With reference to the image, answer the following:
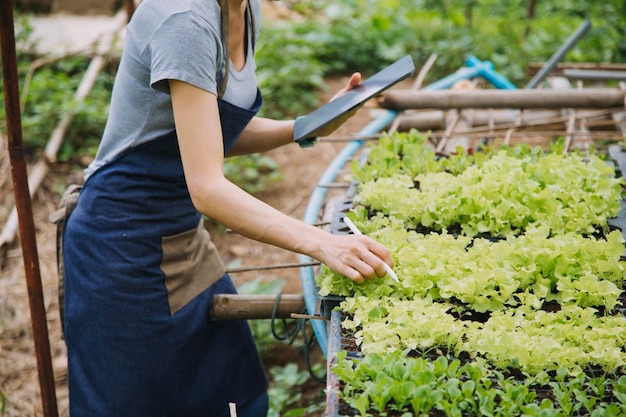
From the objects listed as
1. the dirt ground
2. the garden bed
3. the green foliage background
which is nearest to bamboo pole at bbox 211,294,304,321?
the garden bed

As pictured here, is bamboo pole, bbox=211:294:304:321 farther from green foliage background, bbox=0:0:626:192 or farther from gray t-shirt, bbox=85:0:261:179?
green foliage background, bbox=0:0:626:192

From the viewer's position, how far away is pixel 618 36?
831 centimetres

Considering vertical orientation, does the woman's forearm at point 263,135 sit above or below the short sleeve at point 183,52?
below

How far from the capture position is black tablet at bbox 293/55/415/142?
7.74 feet

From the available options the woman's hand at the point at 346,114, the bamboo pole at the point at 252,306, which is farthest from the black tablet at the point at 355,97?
the bamboo pole at the point at 252,306

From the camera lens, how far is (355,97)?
2.43 meters

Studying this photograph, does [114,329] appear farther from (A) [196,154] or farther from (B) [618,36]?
(B) [618,36]

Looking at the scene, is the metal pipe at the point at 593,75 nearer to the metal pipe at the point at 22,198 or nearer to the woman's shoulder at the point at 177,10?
the woman's shoulder at the point at 177,10

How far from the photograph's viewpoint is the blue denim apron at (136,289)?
2453 mm

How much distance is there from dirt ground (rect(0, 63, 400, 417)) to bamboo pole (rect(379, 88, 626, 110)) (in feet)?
2.88

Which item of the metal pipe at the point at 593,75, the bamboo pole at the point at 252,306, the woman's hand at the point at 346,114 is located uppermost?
the woman's hand at the point at 346,114

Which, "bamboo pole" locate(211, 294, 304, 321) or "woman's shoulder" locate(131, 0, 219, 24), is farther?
"bamboo pole" locate(211, 294, 304, 321)

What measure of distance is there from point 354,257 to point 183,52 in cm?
77

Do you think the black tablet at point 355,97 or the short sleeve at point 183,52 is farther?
the black tablet at point 355,97
